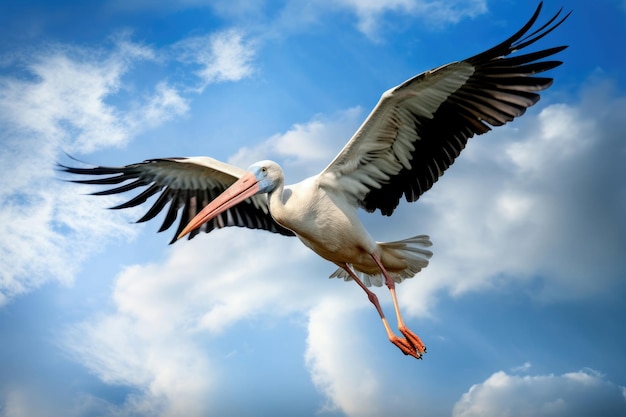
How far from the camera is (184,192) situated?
35.1 ft

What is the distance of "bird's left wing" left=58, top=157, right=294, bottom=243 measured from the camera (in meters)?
10.4

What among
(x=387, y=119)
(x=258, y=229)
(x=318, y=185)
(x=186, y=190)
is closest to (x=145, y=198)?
(x=186, y=190)

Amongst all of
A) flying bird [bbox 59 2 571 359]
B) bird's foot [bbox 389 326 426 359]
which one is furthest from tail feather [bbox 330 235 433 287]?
bird's foot [bbox 389 326 426 359]

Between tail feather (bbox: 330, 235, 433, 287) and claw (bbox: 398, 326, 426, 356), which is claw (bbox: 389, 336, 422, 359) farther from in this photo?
tail feather (bbox: 330, 235, 433, 287)

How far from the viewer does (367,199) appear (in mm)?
9422

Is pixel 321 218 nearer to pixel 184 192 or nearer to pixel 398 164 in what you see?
pixel 398 164

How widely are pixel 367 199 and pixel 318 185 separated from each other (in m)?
0.73

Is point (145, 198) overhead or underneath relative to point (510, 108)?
overhead

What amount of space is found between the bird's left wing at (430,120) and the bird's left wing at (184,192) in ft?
5.53

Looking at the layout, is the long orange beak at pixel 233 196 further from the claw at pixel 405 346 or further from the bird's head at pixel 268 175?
the claw at pixel 405 346

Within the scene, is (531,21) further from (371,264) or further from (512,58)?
(371,264)

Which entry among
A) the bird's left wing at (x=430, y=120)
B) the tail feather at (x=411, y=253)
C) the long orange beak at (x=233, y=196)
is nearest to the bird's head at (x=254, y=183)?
the long orange beak at (x=233, y=196)

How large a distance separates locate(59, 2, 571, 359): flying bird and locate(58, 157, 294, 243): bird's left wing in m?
1.22

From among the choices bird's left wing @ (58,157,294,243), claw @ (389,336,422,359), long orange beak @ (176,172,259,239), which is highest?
bird's left wing @ (58,157,294,243)
